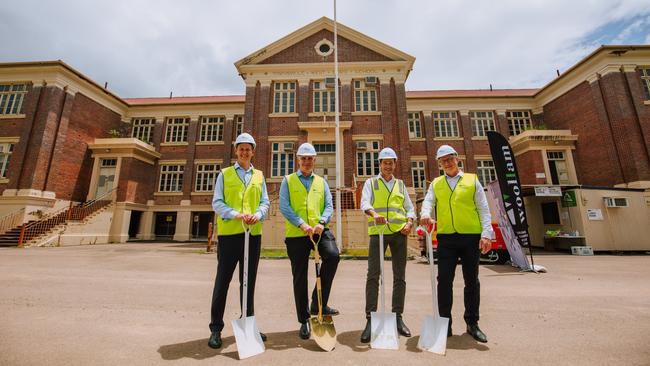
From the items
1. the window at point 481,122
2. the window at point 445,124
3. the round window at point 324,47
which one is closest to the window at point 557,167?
the window at point 481,122

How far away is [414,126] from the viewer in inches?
875

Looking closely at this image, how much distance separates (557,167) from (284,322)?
71.7ft

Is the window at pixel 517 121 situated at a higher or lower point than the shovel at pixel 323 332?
higher

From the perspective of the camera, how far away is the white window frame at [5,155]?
682 inches

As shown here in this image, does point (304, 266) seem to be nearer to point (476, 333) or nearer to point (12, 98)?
point (476, 333)

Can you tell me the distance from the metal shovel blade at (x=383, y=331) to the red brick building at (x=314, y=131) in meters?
11.1

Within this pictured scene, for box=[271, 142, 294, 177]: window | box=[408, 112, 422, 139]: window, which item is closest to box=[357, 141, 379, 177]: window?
box=[271, 142, 294, 177]: window

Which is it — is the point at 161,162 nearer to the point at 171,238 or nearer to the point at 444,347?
the point at 171,238

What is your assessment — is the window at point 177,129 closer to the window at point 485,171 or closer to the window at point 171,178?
the window at point 171,178

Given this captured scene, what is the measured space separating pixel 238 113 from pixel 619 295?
2243 centimetres

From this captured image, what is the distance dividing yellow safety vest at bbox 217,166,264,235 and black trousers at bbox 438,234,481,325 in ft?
7.09

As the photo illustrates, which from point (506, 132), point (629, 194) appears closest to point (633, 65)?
point (506, 132)

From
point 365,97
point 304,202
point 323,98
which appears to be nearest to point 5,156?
point 323,98

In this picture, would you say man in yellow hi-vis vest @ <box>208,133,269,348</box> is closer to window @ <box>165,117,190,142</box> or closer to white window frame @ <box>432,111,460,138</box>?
white window frame @ <box>432,111,460,138</box>
